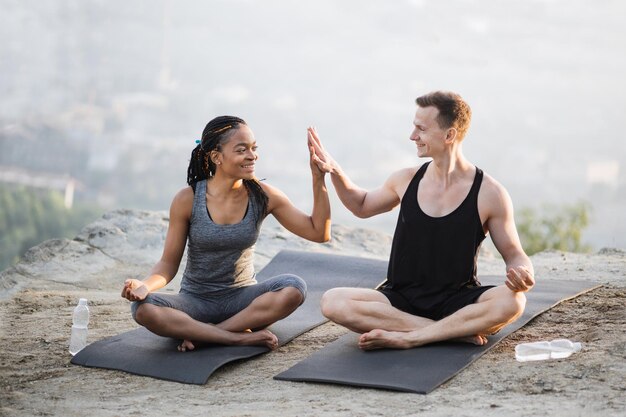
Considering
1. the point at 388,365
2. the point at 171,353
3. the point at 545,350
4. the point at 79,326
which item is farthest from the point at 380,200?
the point at 79,326

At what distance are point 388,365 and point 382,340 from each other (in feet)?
0.63

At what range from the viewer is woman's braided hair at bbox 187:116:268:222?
3.97 m

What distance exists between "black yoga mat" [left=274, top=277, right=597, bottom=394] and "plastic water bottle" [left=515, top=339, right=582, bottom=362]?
144mm

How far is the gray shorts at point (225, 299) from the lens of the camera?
393 cm

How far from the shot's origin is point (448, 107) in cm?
378

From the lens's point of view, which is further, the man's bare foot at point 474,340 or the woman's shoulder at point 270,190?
the woman's shoulder at point 270,190

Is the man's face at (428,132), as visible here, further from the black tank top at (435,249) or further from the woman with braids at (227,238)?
the woman with braids at (227,238)

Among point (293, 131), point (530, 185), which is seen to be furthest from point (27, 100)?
point (530, 185)

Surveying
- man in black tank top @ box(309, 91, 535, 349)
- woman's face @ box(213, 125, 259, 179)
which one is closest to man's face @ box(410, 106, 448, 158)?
man in black tank top @ box(309, 91, 535, 349)

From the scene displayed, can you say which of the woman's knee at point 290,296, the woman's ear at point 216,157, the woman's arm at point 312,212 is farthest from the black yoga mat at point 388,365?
the woman's ear at point 216,157

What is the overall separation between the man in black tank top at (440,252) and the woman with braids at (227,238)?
0.92 feet

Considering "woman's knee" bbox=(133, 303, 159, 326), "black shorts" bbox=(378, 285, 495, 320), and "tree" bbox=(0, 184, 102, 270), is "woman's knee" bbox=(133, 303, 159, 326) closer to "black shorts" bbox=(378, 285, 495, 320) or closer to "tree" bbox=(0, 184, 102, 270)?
"black shorts" bbox=(378, 285, 495, 320)

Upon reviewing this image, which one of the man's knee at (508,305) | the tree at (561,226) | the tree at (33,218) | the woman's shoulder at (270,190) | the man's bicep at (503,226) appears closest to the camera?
the man's knee at (508,305)

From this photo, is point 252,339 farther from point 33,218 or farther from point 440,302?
point 33,218
